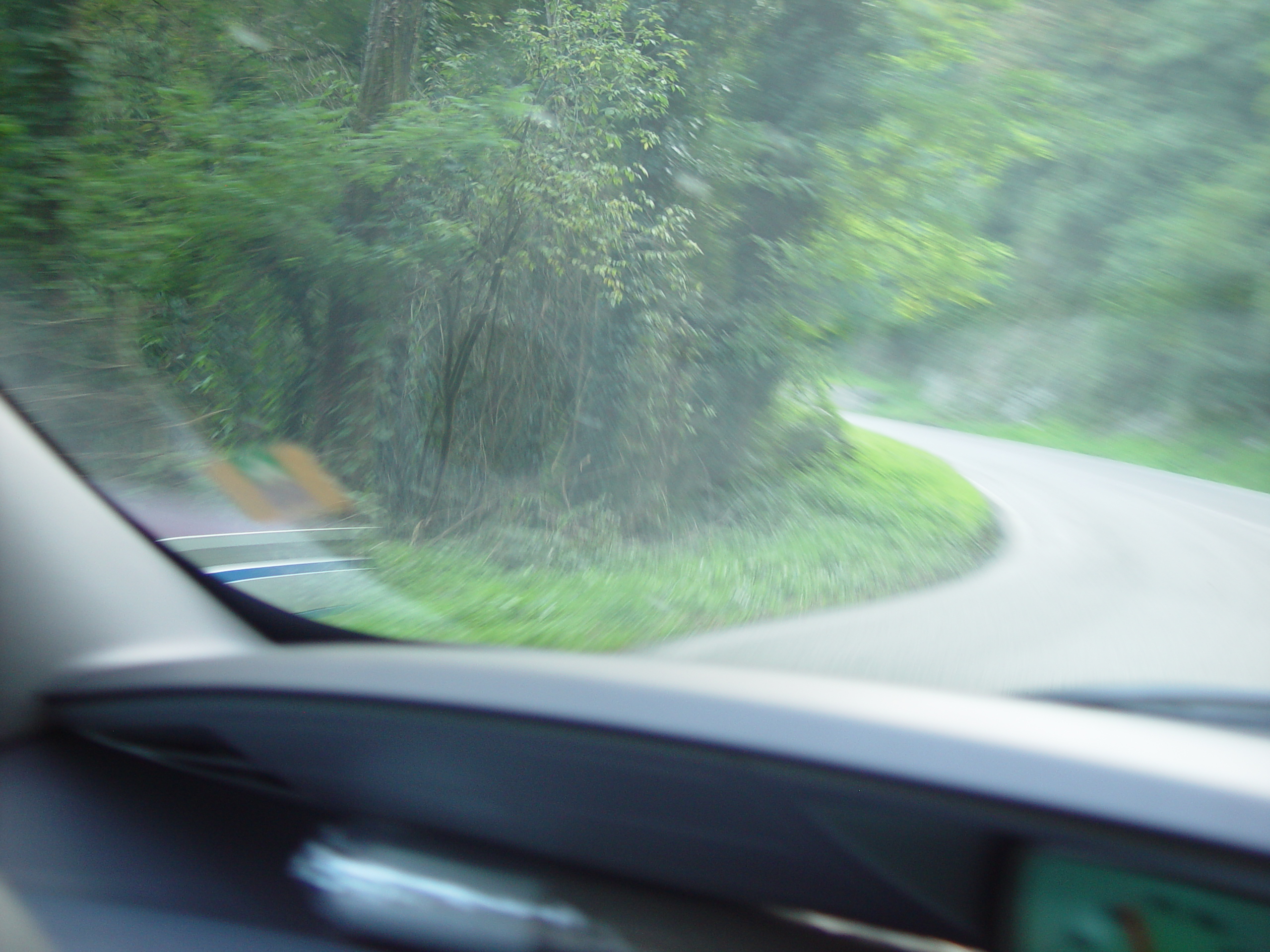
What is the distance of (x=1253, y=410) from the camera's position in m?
2.06

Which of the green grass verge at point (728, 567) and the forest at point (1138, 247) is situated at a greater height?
the forest at point (1138, 247)

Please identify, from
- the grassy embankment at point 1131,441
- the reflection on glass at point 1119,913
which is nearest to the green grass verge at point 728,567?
the grassy embankment at point 1131,441

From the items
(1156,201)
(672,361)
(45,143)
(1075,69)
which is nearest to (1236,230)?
(1156,201)

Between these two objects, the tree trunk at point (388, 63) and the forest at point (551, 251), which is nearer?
the forest at point (551, 251)

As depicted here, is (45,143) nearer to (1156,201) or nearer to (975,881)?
(1156,201)

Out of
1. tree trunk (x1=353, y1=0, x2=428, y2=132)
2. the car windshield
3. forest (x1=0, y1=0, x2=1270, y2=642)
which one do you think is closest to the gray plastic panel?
the car windshield

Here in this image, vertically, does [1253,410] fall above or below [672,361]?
above

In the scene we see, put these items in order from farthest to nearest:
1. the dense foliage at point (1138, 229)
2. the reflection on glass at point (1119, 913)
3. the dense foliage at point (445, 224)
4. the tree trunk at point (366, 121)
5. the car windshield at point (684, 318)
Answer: the tree trunk at point (366, 121) → the dense foliage at point (445, 224) → the car windshield at point (684, 318) → the dense foliage at point (1138, 229) → the reflection on glass at point (1119, 913)

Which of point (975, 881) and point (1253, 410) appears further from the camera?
point (1253, 410)

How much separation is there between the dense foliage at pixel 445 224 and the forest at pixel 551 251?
0.01 metres

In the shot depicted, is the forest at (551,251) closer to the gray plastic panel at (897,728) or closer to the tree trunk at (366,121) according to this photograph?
the tree trunk at (366,121)

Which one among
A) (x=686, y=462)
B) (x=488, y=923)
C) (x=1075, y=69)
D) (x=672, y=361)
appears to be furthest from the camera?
(x=672, y=361)

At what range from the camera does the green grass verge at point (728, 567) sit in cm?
284

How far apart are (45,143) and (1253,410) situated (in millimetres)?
4621
